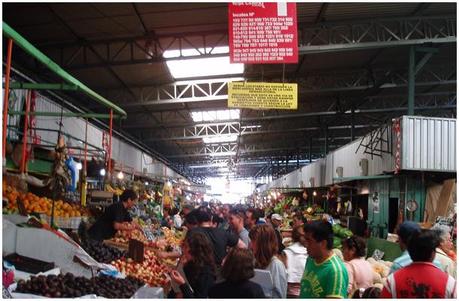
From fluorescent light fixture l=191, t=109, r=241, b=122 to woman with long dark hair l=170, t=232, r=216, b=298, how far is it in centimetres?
1529

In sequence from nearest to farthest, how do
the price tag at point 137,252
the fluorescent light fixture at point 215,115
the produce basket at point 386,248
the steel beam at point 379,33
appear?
the price tag at point 137,252 → the produce basket at point 386,248 → the steel beam at point 379,33 → the fluorescent light fixture at point 215,115

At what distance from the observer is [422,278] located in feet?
9.65

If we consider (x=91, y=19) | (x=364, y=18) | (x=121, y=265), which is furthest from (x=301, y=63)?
(x=121, y=265)

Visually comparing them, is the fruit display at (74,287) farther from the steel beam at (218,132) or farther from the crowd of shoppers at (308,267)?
the steel beam at (218,132)

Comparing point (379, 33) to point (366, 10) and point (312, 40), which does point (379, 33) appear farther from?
point (312, 40)

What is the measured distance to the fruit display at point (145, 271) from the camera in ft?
19.2

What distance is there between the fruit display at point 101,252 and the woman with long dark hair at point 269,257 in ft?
7.38

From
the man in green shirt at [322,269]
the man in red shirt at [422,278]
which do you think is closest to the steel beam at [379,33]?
the man in green shirt at [322,269]

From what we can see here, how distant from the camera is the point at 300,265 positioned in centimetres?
487

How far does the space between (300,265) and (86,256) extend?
240 centimetres

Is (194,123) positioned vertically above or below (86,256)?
above

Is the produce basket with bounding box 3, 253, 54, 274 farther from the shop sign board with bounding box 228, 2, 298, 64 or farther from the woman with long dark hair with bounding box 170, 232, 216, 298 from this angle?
the shop sign board with bounding box 228, 2, 298, 64

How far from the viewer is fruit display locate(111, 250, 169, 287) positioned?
19.2 ft

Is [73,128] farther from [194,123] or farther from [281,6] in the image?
[281,6]
